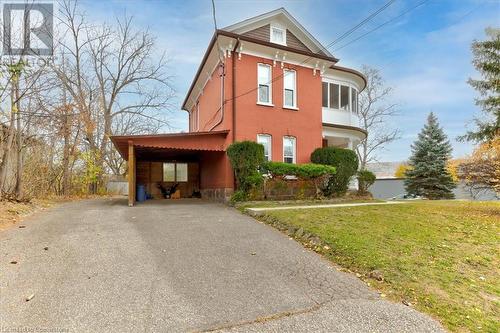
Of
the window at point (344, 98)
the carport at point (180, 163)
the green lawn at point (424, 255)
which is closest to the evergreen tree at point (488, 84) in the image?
the window at point (344, 98)

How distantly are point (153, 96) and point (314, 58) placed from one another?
16.7 meters

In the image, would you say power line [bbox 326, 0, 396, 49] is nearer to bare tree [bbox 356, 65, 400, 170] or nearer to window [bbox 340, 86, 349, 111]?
window [bbox 340, 86, 349, 111]

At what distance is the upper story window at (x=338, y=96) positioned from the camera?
651 inches

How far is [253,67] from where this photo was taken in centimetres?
1357

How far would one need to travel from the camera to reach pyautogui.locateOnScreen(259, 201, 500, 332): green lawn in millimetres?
4004

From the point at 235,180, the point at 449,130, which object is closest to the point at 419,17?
the point at 235,180

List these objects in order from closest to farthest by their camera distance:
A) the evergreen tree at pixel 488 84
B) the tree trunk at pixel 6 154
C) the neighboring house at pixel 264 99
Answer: the tree trunk at pixel 6 154, the neighboring house at pixel 264 99, the evergreen tree at pixel 488 84

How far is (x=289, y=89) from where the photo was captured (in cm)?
1440

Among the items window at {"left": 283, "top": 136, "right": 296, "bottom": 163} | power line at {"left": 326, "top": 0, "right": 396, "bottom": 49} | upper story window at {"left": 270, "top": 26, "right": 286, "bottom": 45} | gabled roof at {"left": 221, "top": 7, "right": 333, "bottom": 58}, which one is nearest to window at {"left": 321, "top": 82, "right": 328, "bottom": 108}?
gabled roof at {"left": 221, "top": 7, "right": 333, "bottom": 58}

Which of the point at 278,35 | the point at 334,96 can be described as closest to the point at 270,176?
the point at 278,35

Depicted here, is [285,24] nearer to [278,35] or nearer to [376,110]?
[278,35]

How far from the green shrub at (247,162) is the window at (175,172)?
772 cm

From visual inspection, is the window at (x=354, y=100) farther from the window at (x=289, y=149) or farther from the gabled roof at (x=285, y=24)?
the window at (x=289, y=149)

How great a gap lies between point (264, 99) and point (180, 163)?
286 inches
